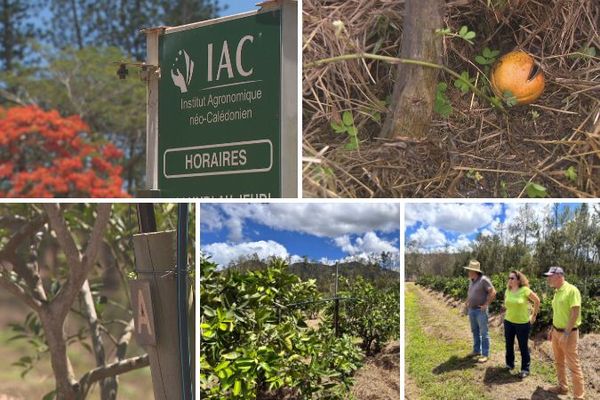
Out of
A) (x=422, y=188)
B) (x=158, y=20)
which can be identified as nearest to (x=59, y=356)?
(x=422, y=188)

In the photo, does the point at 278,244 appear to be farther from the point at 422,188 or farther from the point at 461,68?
the point at 461,68

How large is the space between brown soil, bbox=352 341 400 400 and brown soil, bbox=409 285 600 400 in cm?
19

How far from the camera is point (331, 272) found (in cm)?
495

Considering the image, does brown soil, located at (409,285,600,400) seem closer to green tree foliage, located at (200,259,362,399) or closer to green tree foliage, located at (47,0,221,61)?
green tree foliage, located at (200,259,362,399)

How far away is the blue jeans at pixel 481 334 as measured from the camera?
494 cm

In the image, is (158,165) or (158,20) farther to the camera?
(158,20)

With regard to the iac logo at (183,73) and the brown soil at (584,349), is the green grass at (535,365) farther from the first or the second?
the iac logo at (183,73)

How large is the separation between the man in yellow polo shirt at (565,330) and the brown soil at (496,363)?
0.14 ft

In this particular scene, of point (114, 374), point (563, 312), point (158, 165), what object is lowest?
point (114, 374)

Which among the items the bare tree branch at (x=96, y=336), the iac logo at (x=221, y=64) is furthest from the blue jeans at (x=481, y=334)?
the bare tree branch at (x=96, y=336)

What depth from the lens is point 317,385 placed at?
4934 mm

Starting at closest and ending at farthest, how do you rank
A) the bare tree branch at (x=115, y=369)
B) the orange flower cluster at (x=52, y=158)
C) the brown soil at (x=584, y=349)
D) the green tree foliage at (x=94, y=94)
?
1. the brown soil at (x=584, y=349)
2. the bare tree branch at (x=115, y=369)
3. the orange flower cluster at (x=52, y=158)
4. the green tree foliage at (x=94, y=94)

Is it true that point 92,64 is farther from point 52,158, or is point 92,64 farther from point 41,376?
point 41,376

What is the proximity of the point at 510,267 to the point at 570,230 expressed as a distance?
0.31m
